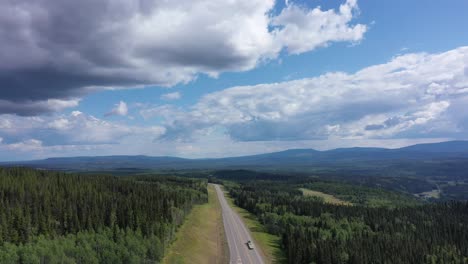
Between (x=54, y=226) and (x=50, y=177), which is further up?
(x=50, y=177)

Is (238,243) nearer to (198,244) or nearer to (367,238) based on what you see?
(198,244)

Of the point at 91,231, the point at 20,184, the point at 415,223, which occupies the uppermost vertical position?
the point at 20,184

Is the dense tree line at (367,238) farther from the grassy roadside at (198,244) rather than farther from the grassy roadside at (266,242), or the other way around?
the grassy roadside at (198,244)

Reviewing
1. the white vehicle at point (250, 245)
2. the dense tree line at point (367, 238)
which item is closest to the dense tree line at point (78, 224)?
the white vehicle at point (250, 245)

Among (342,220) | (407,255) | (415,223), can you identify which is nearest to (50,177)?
(342,220)

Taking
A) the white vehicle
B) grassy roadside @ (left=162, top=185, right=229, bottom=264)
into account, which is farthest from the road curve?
grassy roadside @ (left=162, top=185, right=229, bottom=264)

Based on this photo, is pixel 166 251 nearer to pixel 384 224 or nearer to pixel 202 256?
pixel 202 256
